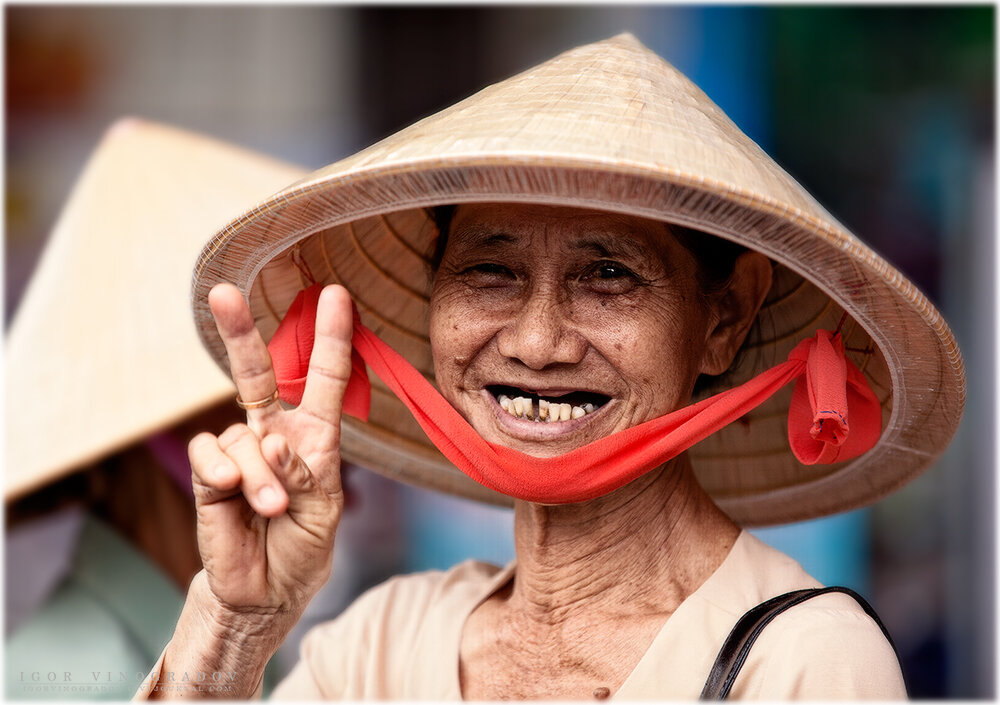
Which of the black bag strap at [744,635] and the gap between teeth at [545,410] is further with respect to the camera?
the gap between teeth at [545,410]

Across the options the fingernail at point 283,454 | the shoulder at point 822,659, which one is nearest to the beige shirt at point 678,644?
the shoulder at point 822,659

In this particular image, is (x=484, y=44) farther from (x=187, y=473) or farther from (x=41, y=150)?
(x=187, y=473)

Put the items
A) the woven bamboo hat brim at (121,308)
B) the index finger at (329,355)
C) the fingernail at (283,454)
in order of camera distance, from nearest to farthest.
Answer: the fingernail at (283,454), the index finger at (329,355), the woven bamboo hat brim at (121,308)

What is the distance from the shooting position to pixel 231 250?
147 centimetres

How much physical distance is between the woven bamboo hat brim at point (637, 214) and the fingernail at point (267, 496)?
0.36 m

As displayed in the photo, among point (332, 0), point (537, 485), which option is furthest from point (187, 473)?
point (332, 0)

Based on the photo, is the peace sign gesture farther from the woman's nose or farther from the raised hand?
the woman's nose

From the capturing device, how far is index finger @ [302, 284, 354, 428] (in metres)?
1.44

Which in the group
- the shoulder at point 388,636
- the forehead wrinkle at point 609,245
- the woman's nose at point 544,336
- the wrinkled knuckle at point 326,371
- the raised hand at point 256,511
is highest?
the forehead wrinkle at point 609,245

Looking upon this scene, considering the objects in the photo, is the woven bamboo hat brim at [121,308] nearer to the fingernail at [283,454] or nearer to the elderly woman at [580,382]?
the elderly woman at [580,382]

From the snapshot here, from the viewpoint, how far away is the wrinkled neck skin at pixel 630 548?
158cm

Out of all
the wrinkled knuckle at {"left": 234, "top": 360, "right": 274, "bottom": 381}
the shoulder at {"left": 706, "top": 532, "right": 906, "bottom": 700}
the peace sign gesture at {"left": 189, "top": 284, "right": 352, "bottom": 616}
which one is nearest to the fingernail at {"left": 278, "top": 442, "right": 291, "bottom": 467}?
the peace sign gesture at {"left": 189, "top": 284, "right": 352, "bottom": 616}

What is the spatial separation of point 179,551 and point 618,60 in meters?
1.79

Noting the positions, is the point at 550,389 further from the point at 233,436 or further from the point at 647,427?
the point at 233,436
